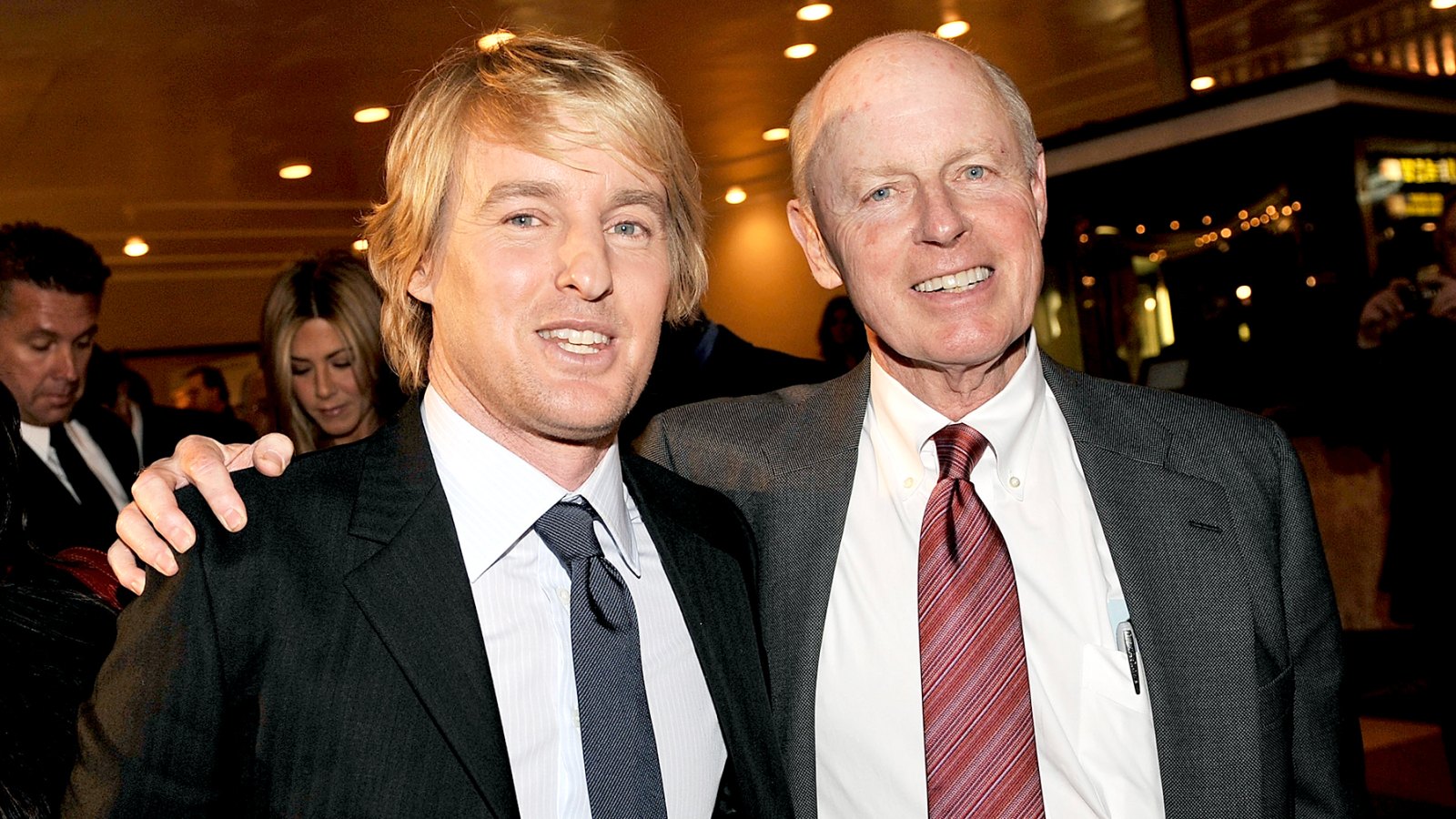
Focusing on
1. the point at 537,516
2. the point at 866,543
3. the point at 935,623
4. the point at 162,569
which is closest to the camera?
the point at 162,569

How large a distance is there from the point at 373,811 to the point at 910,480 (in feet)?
2.92

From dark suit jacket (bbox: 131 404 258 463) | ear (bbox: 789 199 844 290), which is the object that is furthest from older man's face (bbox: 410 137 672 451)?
dark suit jacket (bbox: 131 404 258 463)

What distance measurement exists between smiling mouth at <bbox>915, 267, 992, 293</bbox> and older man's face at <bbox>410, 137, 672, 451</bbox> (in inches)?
18.0

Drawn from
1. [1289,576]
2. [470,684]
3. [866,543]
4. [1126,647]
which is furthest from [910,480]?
[470,684]

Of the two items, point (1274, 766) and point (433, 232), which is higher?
point (433, 232)

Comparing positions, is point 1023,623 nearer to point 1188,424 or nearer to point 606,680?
point 1188,424

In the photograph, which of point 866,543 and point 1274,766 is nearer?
point 1274,766

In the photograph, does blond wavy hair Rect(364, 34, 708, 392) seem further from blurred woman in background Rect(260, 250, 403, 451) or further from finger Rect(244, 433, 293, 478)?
blurred woman in background Rect(260, 250, 403, 451)

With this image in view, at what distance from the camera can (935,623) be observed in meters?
1.66

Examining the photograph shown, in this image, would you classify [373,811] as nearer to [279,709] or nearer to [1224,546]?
[279,709]

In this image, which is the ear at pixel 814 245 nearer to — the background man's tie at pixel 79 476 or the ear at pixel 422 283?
the ear at pixel 422 283

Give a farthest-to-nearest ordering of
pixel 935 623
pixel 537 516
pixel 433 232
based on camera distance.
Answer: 1. pixel 935 623
2. pixel 433 232
3. pixel 537 516

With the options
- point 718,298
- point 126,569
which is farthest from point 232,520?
point 718,298

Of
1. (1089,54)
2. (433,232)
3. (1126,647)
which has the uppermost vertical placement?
(1089,54)
